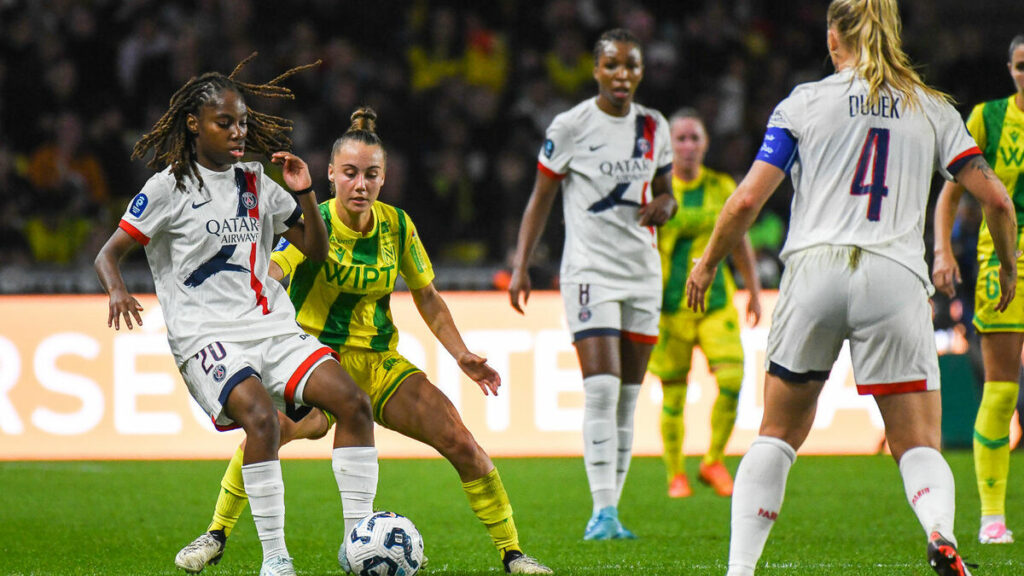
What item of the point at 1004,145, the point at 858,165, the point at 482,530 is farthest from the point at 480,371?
the point at 1004,145

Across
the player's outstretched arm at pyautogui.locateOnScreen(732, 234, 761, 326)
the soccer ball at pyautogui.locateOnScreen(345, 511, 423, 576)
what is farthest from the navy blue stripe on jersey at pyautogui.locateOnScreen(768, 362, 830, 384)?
the player's outstretched arm at pyautogui.locateOnScreen(732, 234, 761, 326)

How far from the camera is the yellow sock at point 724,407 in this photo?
28.4 ft

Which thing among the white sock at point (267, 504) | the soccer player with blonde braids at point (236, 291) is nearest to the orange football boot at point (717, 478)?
the soccer player with blonde braids at point (236, 291)

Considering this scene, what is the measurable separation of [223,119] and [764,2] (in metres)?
12.9

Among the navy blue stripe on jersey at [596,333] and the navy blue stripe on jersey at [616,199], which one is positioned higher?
the navy blue stripe on jersey at [616,199]

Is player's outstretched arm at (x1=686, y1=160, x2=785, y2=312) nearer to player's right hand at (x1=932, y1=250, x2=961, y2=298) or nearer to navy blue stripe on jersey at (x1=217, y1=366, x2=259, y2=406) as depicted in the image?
navy blue stripe on jersey at (x1=217, y1=366, x2=259, y2=406)

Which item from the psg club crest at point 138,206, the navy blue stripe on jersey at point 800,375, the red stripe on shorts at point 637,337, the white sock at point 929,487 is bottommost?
the white sock at point 929,487

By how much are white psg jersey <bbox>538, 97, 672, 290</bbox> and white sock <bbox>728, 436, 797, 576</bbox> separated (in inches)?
107

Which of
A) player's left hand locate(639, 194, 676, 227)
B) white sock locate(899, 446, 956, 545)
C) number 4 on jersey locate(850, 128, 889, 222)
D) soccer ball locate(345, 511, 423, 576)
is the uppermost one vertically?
number 4 on jersey locate(850, 128, 889, 222)

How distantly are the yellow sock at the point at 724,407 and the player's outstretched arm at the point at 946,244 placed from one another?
2.44 metres

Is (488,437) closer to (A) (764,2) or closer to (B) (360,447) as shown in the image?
(B) (360,447)

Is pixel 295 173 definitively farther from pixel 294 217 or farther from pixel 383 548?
pixel 383 548

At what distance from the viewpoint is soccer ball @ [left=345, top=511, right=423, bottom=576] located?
16.1 feet

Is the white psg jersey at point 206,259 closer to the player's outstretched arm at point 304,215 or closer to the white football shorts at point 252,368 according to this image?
the white football shorts at point 252,368
